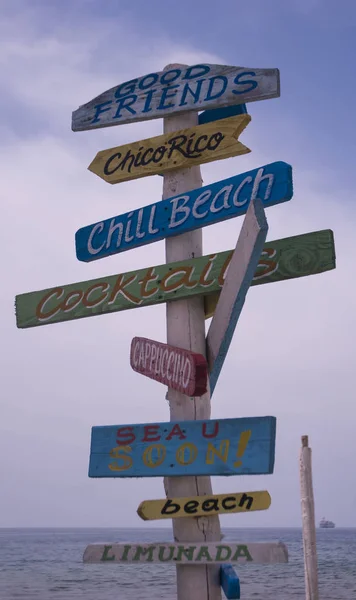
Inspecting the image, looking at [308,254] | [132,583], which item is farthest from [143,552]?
[132,583]

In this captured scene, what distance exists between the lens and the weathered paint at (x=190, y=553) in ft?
18.5

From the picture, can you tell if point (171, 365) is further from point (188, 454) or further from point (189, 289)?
point (188, 454)

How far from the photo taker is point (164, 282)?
655cm

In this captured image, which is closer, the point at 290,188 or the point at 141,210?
the point at 290,188

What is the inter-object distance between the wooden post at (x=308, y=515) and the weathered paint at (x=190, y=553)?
825 centimetres

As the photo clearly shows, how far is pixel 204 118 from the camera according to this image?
706 cm

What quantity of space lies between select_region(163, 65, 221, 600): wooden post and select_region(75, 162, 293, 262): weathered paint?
184mm

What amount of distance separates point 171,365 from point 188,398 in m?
0.30

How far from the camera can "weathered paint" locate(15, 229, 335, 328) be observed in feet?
A: 19.8

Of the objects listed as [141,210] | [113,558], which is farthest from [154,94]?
[113,558]

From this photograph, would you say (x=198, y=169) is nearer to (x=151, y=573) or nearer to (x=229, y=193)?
(x=229, y=193)

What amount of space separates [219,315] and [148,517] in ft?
5.16

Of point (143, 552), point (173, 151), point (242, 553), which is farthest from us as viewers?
point (173, 151)

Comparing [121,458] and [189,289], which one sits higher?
[189,289]
